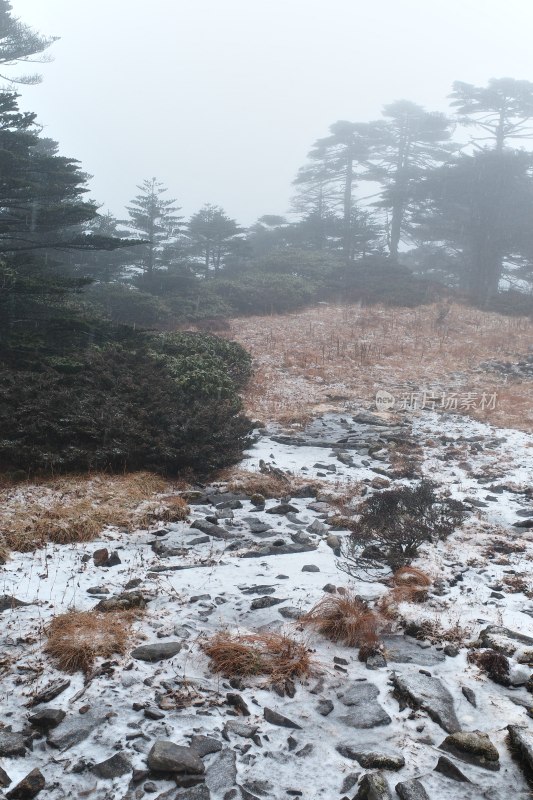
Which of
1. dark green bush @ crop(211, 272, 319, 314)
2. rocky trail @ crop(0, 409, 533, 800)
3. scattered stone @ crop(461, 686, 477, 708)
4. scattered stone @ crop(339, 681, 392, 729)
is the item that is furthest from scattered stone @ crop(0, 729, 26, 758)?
dark green bush @ crop(211, 272, 319, 314)

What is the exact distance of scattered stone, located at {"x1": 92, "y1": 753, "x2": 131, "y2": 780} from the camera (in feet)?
9.04

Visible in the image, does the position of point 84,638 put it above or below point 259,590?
above

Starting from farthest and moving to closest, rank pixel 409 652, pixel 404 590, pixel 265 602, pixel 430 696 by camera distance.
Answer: pixel 404 590
pixel 265 602
pixel 409 652
pixel 430 696

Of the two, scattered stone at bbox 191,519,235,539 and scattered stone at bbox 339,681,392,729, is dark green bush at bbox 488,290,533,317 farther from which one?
scattered stone at bbox 339,681,392,729

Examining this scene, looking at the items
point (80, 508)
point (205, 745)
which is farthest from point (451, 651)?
point (80, 508)

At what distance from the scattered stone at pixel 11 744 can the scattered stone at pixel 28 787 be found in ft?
0.71

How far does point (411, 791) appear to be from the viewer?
8.75 ft

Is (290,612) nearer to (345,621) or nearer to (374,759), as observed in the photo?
(345,621)

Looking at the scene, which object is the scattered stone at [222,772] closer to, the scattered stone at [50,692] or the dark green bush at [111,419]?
the scattered stone at [50,692]

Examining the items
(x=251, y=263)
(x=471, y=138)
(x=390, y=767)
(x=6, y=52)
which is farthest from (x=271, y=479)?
(x=471, y=138)

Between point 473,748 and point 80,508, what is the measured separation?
489cm

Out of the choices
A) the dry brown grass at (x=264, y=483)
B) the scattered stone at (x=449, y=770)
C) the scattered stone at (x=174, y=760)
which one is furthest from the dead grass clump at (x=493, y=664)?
the dry brown grass at (x=264, y=483)

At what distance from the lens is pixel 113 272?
25.8 metres

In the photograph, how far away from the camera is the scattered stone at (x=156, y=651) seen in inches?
147
